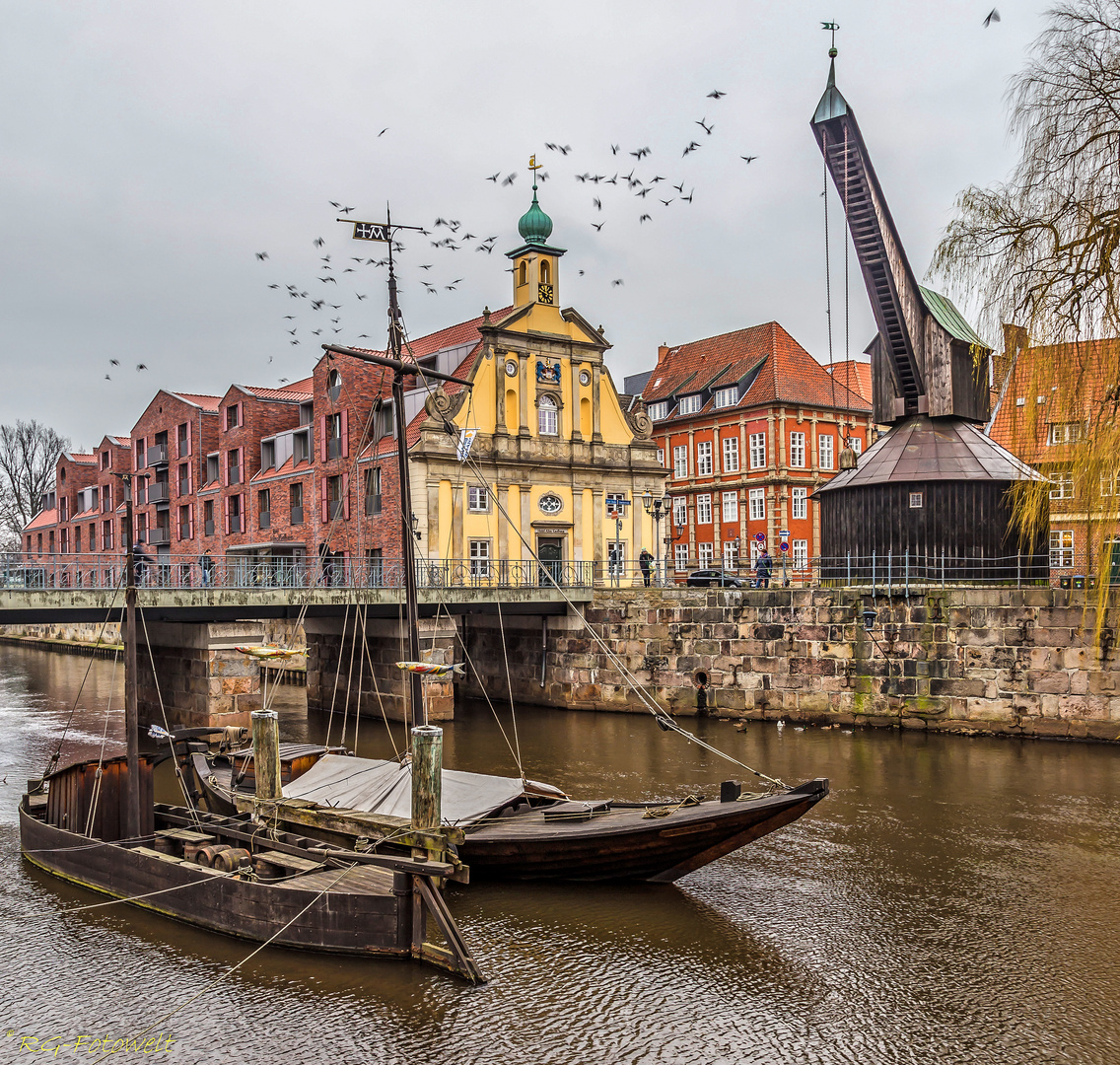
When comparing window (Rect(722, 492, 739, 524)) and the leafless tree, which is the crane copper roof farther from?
the leafless tree

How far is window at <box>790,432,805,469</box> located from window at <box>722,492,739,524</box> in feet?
11.1

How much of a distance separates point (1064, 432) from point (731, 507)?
3205cm

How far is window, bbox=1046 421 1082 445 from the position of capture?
779 inches

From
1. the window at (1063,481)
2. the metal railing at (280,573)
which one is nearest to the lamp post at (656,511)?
the metal railing at (280,573)


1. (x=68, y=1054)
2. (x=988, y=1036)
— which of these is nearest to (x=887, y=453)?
(x=988, y=1036)

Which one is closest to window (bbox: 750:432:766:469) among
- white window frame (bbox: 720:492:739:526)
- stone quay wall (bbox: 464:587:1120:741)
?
white window frame (bbox: 720:492:739:526)

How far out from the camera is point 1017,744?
24.0m

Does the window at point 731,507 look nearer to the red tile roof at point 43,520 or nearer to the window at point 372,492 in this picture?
the window at point 372,492

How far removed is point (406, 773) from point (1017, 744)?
15984 mm

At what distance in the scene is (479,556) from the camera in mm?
37844

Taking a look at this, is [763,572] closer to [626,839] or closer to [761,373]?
[626,839]

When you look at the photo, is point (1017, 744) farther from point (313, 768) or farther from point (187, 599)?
point (187, 599)

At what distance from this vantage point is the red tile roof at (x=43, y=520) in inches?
2918

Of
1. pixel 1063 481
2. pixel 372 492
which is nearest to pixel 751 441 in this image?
pixel 372 492
